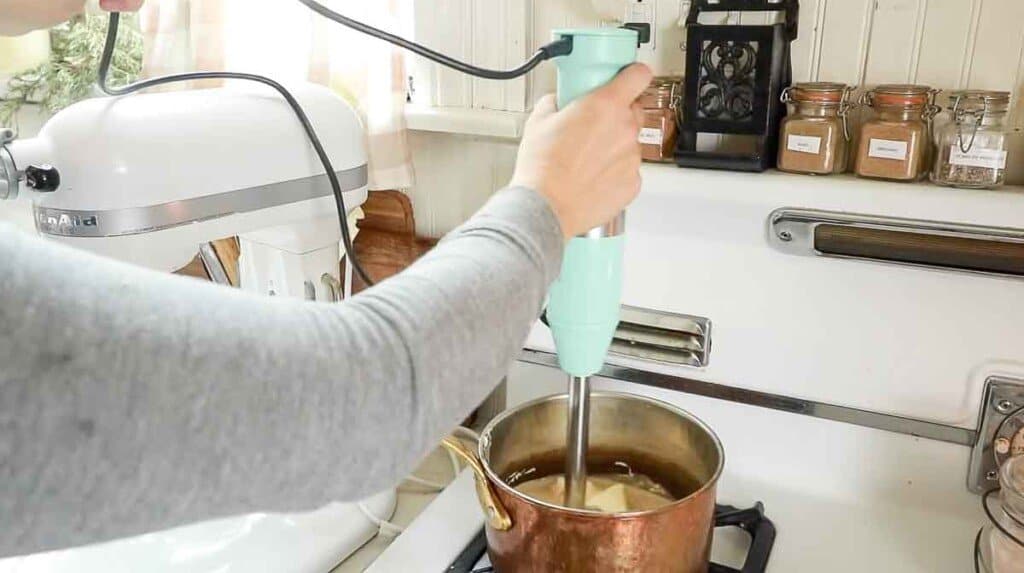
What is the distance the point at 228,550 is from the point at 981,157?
2.37 ft

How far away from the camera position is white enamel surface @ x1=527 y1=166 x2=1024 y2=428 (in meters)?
0.72

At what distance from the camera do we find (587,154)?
1.58ft

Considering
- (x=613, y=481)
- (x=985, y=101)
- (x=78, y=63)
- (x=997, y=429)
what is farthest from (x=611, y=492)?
(x=78, y=63)

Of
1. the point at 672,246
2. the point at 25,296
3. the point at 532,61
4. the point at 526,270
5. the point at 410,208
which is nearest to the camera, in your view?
the point at 25,296

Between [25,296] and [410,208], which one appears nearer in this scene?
[25,296]

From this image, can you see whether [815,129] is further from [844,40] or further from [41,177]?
[41,177]

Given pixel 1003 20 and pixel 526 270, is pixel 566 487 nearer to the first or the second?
pixel 526 270

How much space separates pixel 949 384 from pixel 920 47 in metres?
0.30

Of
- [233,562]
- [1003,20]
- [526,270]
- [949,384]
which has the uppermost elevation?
[1003,20]

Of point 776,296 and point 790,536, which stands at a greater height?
point 776,296

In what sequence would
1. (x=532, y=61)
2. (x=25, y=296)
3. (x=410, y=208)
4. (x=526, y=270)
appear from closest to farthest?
(x=25, y=296), (x=526, y=270), (x=532, y=61), (x=410, y=208)

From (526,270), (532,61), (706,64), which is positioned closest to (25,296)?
(526,270)

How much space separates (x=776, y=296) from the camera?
0.80m

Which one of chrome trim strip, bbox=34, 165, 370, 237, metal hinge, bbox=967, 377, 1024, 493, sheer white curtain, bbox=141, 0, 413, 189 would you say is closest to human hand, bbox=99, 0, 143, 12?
chrome trim strip, bbox=34, 165, 370, 237
